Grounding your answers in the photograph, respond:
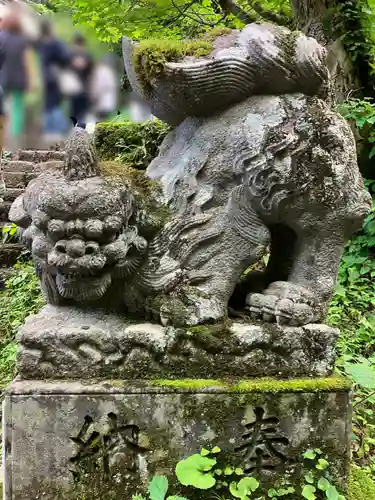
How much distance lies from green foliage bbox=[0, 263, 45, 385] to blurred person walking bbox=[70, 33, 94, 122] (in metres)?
1.81

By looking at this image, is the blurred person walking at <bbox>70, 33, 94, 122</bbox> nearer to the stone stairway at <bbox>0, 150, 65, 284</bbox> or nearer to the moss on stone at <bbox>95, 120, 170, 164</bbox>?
the stone stairway at <bbox>0, 150, 65, 284</bbox>

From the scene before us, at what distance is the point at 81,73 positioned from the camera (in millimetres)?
6734

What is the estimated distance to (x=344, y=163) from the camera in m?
1.97

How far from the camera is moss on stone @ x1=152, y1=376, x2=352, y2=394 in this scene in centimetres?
179

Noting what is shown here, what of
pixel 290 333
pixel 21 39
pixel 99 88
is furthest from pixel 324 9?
pixel 290 333

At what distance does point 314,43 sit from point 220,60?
0.35 meters

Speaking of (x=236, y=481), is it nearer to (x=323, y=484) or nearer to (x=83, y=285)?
(x=323, y=484)

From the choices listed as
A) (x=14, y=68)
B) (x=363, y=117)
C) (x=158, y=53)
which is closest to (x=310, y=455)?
(x=158, y=53)

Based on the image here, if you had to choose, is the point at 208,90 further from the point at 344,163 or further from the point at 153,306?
the point at 153,306

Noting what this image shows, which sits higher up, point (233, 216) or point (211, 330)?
point (233, 216)

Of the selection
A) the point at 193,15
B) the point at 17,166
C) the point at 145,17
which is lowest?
the point at 17,166

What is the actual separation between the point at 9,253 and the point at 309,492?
571cm

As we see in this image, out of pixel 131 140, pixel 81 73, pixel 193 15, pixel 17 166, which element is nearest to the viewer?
pixel 131 140

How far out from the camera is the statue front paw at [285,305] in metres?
1.89
